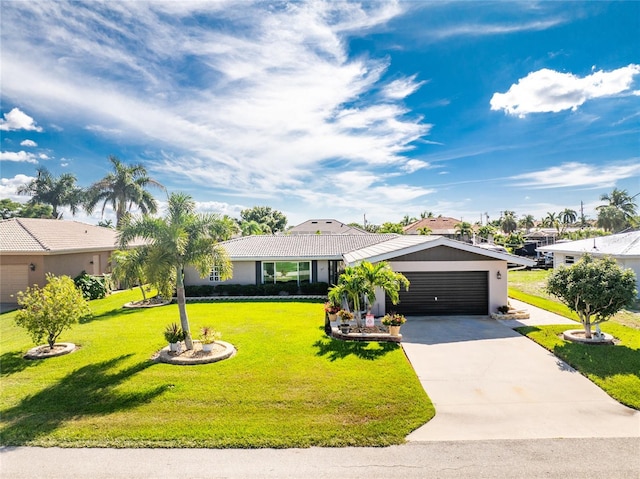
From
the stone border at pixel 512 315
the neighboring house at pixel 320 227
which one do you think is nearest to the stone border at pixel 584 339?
the stone border at pixel 512 315

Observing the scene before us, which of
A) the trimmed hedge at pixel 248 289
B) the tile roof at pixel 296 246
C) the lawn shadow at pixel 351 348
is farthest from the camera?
the tile roof at pixel 296 246

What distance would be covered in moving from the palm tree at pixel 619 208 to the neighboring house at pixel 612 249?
32.8 metres

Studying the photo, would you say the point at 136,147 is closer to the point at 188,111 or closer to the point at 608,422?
the point at 188,111

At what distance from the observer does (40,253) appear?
744 inches

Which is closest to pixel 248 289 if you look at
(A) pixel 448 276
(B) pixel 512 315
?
(A) pixel 448 276

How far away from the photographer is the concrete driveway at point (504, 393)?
6.44 meters

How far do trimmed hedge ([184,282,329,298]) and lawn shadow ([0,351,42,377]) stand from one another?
10279mm

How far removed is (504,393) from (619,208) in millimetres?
61881

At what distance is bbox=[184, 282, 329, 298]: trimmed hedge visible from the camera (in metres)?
21.0

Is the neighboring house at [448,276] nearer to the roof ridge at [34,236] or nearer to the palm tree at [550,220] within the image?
the roof ridge at [34,236]

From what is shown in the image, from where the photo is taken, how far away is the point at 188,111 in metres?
15.6

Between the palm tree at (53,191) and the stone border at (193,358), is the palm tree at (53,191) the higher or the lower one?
the higher one

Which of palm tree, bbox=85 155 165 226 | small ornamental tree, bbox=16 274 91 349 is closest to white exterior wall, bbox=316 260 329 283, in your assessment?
small ornamental tree, bbox=16 274 91 349

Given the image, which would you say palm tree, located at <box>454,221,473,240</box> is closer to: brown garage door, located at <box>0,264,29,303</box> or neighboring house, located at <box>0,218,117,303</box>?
neighboring house, located at <box>0,218,117,303</box>
